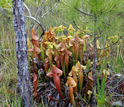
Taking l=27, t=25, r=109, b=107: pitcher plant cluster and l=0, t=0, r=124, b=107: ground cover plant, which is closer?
l=0, t=0, r=124, b=107: ground cover plant

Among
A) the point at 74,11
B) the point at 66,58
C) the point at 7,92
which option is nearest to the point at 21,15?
the point at 74,11

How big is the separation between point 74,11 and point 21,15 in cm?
48

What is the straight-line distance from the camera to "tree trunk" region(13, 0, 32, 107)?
1188 millimetres

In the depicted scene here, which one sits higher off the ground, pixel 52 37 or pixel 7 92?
pixel 52 37

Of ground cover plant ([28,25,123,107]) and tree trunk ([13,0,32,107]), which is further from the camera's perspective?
ground cover plant ([28,25,123,107])

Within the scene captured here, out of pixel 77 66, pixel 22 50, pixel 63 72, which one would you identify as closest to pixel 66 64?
pixel 63 72

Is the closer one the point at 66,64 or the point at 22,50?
the point at 22,50

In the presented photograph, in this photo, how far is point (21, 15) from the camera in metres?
1.20

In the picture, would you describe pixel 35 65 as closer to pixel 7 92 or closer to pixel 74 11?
pixel 7 92

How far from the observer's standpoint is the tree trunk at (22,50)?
46.8 inches

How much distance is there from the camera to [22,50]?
50.0 inches

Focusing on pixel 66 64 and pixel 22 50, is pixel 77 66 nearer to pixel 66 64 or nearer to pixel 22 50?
pixel 66 64

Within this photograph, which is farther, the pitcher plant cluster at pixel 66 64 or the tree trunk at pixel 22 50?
the pitcher plant cluster at pixel 66 64

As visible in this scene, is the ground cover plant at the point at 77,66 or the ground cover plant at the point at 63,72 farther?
the ground cover plant at the point at 63,72
